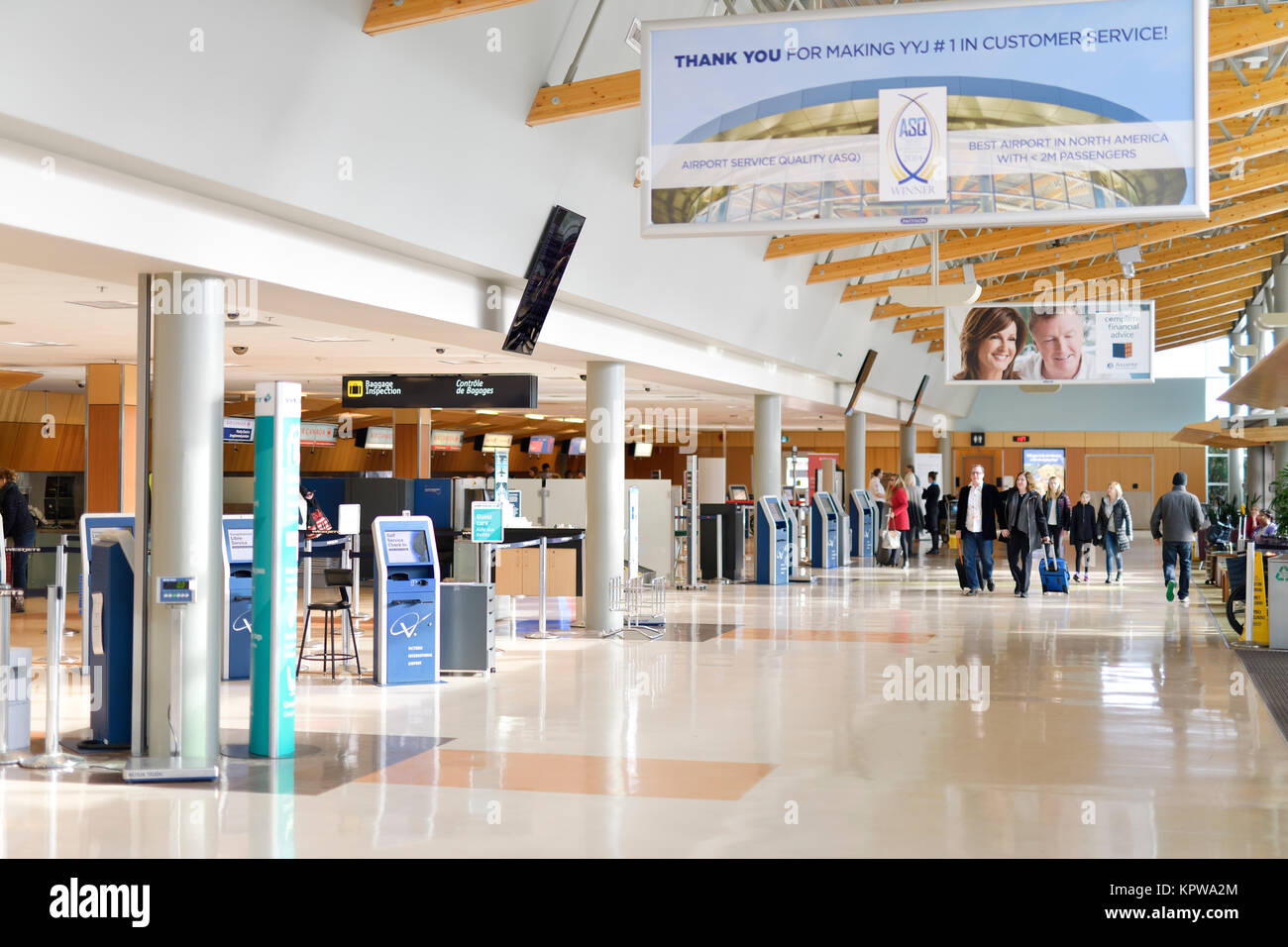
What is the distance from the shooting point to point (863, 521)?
23.6 meters

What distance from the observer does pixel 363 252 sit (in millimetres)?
8156

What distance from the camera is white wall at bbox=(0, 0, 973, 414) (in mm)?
5398

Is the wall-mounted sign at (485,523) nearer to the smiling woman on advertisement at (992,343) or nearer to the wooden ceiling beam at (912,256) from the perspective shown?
the wooden ceiling beam at (912,256)

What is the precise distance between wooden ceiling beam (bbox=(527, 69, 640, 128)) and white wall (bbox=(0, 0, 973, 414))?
0.38 ft

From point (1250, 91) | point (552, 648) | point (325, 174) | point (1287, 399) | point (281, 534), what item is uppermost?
point (1250, 91)

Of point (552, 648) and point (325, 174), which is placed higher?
point (325, 174)

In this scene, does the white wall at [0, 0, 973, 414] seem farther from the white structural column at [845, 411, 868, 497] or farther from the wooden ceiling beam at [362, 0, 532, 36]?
the white structural column at [845, 411, 868, 497]

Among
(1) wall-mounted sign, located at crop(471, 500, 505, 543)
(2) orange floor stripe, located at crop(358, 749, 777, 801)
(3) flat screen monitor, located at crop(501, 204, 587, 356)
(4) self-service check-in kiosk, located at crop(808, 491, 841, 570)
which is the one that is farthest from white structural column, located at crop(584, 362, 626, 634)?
(4) self-service check-in kiosk, located at crop(808, 491, 841, 570)

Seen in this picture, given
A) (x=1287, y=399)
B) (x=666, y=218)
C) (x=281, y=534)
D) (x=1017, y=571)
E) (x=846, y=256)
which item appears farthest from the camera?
(x=846, y=256)

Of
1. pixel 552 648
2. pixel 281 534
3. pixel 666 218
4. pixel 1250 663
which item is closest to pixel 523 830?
pixel 281 534

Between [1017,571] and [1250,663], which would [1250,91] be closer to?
[1250,663]

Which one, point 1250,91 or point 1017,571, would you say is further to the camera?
point 1017,571
